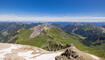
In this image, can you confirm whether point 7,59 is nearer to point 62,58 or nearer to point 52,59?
point 52,59

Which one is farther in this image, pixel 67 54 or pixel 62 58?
pixel 67 54

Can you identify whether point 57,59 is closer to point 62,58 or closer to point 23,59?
point 62,58

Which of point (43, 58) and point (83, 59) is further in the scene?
point (43, 58)

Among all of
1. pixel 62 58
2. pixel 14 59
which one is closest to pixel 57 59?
pixel 62 58

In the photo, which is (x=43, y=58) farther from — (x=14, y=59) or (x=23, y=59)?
(x=14, y=59)

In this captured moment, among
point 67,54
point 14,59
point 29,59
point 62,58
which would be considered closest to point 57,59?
point 62,58

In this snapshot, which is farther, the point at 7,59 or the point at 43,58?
the point at 43,58

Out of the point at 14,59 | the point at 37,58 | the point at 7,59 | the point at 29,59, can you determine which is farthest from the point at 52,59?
the point at 7,59
